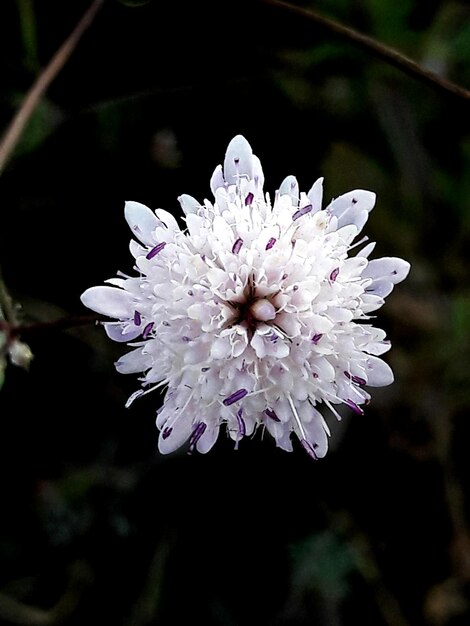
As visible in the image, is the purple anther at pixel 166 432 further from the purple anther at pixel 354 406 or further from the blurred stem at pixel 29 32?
the blurred stem at pixel 29 32

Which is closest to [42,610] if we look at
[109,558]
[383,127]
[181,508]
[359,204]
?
[109,558]

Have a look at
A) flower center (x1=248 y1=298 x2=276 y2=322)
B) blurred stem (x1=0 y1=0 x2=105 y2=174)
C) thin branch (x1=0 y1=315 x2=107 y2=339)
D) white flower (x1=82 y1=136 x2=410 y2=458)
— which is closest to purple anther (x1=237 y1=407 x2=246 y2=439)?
white flower (x1=82 y1=136 x2=410 y2=458)

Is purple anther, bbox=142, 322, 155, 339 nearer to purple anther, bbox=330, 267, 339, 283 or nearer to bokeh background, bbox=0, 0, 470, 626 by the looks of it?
purple anther, bbox=330, 267, 339, 283

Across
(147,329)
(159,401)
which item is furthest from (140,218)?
(159,401)

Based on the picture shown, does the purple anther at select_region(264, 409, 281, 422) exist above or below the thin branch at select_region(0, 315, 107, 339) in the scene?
below

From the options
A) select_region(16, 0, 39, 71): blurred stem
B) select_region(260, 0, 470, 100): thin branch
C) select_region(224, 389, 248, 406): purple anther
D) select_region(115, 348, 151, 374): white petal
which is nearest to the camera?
select_region(224, 389, 248, 406): purple anther

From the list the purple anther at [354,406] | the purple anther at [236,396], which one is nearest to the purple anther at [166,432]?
the purple anther at [236,396]

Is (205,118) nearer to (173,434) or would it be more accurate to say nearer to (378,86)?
(378,86)
